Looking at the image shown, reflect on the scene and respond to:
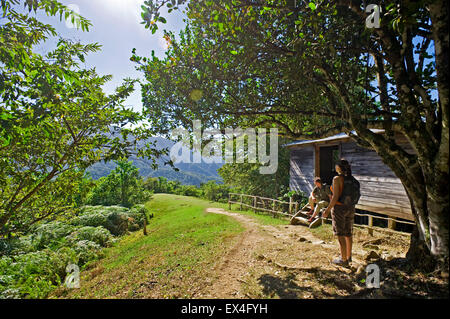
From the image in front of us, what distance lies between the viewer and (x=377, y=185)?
37.0 ft

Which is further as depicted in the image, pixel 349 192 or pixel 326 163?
pixel 326 163

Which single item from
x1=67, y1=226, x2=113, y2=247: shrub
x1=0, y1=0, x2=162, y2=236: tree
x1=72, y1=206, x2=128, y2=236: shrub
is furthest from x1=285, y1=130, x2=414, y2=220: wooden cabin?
x1=72, y1=206, x2=128, y2=236: shrub

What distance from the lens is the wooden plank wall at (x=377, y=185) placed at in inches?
402

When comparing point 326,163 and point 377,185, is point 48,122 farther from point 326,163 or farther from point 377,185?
point 326,163

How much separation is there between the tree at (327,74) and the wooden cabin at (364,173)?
236 inches

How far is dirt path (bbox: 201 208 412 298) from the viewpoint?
4.59 metres

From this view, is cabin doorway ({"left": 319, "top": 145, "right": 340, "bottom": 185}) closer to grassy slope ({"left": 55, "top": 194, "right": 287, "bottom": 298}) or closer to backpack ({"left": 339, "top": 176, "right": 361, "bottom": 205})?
grassy slope ({"left": 55, "top": 194, "right": 287, "bottom": 298})

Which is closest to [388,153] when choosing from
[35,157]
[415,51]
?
[415,51]

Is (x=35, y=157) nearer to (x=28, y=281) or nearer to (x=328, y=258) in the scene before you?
(x=28, y=281)

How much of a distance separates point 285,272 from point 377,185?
8828 mm

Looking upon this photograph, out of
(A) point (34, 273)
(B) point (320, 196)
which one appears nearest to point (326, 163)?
(B) point (320, 196)

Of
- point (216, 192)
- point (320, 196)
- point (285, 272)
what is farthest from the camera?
point (216, 192)

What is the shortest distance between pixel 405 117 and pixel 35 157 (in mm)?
7975

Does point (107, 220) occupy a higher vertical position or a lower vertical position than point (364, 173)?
lower
